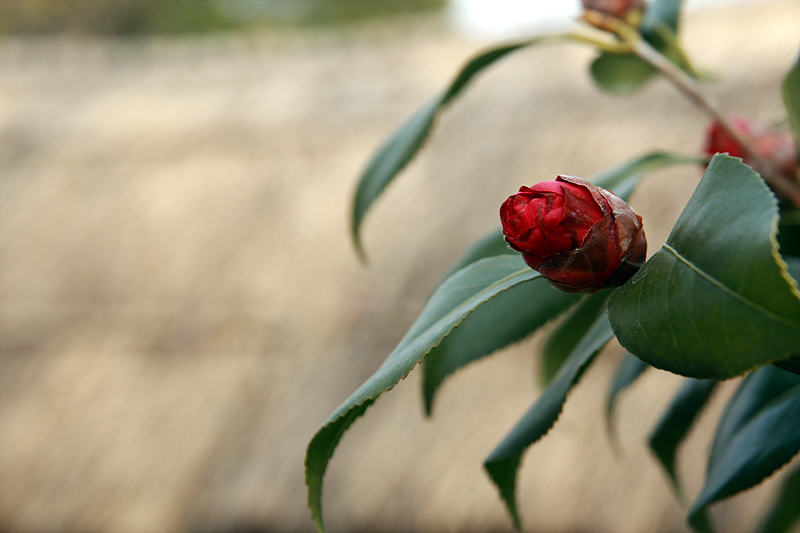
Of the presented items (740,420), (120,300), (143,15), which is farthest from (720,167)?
(143,15)

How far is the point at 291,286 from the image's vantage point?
2.35 meters

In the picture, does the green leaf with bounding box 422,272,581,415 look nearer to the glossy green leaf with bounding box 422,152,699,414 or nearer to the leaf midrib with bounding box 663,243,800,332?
the glossy green leaf with bounding box 422,152,699,414

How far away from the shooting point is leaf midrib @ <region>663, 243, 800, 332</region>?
17cm

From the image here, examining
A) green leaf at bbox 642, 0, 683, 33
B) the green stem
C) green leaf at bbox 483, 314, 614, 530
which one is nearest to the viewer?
green leaf at bbox 483, 314, 614, 530

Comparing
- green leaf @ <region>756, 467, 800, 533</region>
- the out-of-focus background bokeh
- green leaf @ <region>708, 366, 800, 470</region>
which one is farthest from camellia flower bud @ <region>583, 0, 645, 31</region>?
the out-of-focus background bokeh

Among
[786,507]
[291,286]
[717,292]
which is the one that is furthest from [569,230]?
[291,286]

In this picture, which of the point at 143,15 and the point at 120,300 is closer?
the point at 120,300

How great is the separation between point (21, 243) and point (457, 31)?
190 centimetres

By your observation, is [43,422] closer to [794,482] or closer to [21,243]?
[21,243]

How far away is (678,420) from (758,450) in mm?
89

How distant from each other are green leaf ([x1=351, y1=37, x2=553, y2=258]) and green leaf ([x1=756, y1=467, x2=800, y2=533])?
0.39 meters

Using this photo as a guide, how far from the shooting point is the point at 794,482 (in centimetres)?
53

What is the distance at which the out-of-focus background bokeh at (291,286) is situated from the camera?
209 centimetres

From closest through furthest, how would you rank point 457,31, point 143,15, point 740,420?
point 740,420 → point 457,31 → point 143,15
